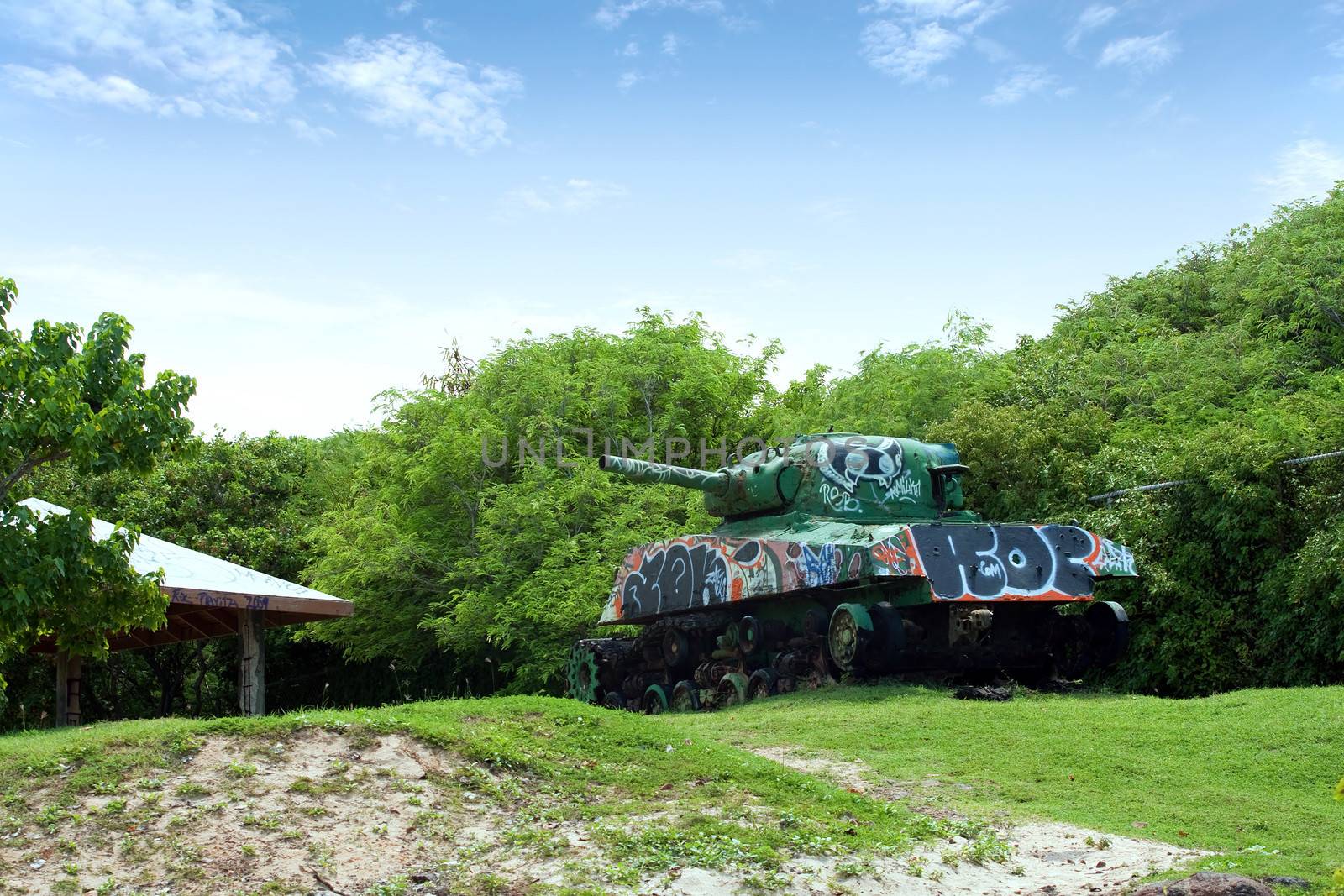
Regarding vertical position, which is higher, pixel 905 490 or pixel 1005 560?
pixel 905 490

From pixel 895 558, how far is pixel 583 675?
6.26 metres

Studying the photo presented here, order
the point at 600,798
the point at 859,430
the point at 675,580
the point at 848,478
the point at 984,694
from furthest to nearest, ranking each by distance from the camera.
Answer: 1. the point at 859,430
2. the point at 675,580
3. the point at 848,478
4. the point at 984,694
5. the point at 600,798

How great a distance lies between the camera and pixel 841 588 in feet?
50.1

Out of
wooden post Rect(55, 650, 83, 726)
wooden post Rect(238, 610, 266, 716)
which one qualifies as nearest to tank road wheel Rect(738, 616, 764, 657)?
wooden post Rect(238, 610, 266, 716)

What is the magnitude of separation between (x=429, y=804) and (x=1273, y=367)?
759 inches

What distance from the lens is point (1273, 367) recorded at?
23.4 m

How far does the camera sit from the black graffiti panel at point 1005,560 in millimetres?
14414

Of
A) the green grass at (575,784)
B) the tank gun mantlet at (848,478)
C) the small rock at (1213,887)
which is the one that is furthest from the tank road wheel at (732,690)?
the small rock at (1213,887)

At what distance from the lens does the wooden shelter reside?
44.3ft

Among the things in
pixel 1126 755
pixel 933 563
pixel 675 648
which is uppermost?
pixel 933 563

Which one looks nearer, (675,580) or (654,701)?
(675,580)

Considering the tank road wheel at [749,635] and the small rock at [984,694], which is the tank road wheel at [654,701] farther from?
the small rock at [984,694]

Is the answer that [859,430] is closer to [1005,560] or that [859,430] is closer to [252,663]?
[1005,560]

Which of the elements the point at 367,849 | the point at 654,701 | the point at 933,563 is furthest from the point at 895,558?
the point at 367,849
